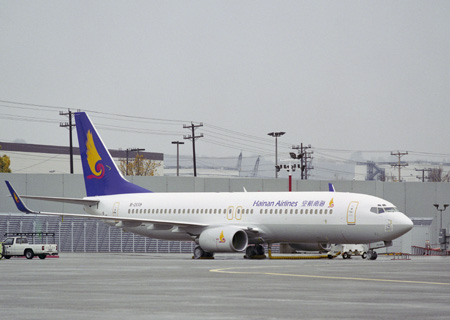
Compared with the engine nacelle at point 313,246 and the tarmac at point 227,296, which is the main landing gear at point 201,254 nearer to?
the engine nacelle at point 313,246

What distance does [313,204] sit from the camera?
4975 centimetres

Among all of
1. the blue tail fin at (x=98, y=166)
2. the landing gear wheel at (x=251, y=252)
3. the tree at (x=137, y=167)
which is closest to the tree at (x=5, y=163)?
the tree at (x=137, y=167)

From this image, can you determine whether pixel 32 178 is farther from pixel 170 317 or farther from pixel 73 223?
pixel 170 317

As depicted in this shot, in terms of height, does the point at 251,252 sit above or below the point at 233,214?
below

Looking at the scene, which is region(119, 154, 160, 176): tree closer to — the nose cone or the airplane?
the airplane

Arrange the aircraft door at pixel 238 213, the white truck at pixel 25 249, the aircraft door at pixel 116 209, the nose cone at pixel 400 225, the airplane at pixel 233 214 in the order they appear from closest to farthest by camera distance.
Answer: the nose cone at pixel 400 225
the airplane at pixel 233 214
the white truck at pixel 25 249
the aircraft door at pixel 238 213
the aircraft door at pixel 116 209

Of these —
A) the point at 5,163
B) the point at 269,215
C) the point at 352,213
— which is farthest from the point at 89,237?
the point at 5,163

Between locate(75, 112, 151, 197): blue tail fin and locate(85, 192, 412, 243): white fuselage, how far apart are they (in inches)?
34.0

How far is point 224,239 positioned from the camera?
167 feet

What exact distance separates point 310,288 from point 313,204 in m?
27.2

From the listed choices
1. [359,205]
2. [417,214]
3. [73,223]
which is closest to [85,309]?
[359,205]

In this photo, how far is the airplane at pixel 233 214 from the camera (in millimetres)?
48312

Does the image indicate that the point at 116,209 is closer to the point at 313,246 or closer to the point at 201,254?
the point at 201,254

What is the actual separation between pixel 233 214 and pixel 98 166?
1280 centimetres
